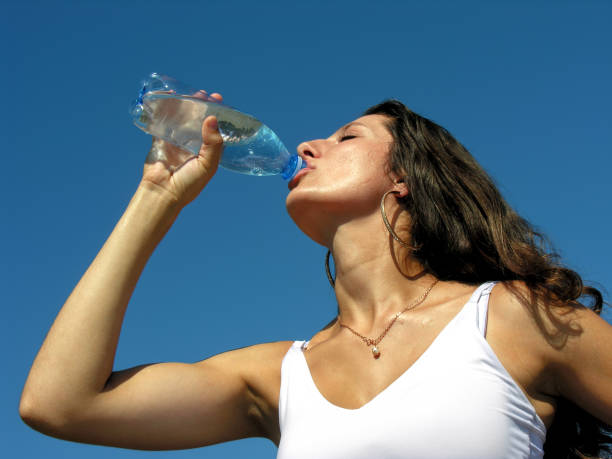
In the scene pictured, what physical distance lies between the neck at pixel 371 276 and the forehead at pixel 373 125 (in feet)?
2.28

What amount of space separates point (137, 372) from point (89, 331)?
392mm

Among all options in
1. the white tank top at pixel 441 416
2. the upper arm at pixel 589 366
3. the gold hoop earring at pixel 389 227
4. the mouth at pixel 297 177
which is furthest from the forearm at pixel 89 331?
the upper arm at pixel 589 366

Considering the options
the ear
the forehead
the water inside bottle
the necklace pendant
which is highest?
the forehead

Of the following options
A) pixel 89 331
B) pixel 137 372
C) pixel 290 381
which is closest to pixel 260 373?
pixel 290 381

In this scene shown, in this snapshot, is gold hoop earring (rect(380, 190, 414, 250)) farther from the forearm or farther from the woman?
the forearm

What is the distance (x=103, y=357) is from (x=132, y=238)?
615mm

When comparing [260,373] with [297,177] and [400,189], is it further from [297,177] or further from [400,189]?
[400,189]

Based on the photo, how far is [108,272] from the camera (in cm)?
315

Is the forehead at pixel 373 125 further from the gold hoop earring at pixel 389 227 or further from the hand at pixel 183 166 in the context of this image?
the hand at pixel 183 166

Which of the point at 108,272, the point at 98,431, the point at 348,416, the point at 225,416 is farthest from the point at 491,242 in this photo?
the point at 98,431

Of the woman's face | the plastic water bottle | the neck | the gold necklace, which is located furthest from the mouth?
the gold necklace

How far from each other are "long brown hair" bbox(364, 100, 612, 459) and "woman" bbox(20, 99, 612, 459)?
1 cm

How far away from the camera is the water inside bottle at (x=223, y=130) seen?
162 inches

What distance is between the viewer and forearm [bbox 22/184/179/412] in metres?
3.00
